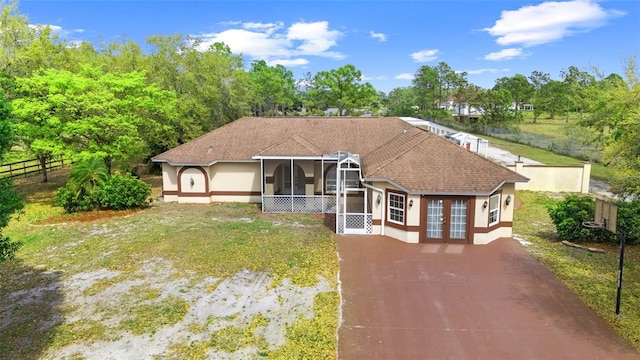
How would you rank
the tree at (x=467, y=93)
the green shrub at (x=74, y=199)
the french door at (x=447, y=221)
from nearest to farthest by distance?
the french door at (x=447, y=221) → the green shrub at (x=74, y=199) → the tree at (x=467, y=93)

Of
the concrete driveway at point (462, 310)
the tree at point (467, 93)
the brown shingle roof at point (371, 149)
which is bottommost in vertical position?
the concrete driveway at point (462, 310)

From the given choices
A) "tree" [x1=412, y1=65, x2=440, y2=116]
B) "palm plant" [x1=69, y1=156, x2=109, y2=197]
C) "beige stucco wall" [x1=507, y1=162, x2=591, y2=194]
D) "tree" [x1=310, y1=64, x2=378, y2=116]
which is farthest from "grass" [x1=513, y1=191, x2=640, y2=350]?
"tree" [x1=412, y1=65, x2=440, y2=116]

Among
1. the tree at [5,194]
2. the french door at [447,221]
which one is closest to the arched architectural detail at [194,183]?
the french door at [447,221]

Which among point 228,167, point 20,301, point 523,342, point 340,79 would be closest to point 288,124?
point 228,167

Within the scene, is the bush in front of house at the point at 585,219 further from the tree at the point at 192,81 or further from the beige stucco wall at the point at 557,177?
the tree at the point at 192,81

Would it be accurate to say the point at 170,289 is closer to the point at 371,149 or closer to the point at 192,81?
the point at 371,149
